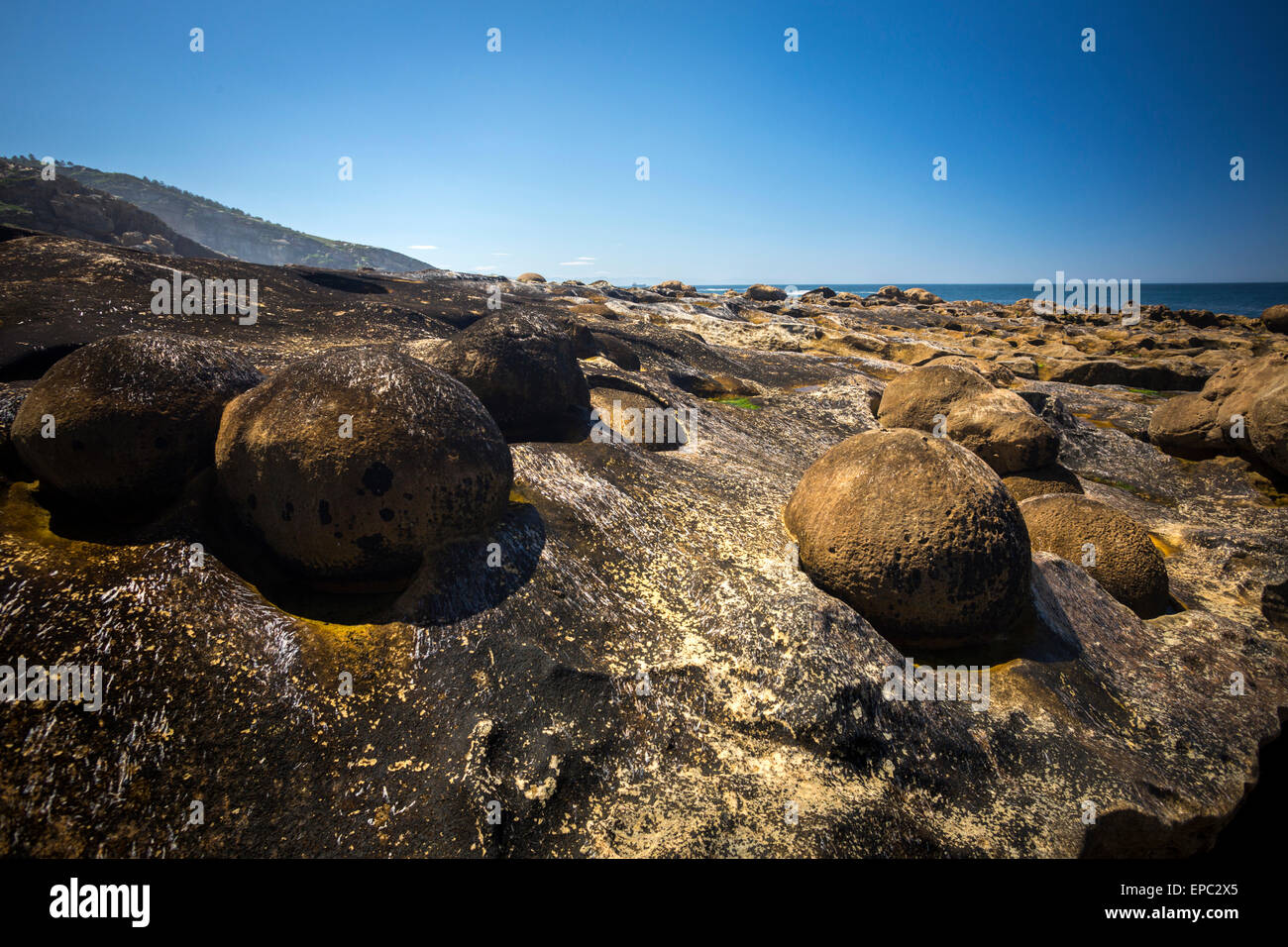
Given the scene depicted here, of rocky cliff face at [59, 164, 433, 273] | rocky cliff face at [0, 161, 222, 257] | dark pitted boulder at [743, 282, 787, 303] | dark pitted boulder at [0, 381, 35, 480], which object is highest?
rocky cliff face at [59, 164, 433, 273]

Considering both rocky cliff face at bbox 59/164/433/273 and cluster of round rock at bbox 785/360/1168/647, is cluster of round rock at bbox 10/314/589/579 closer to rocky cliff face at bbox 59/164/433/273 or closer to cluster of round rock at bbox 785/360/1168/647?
cluster of round rock at bbox 785/360/1168/647

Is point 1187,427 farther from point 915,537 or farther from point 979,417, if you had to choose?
point 915,537

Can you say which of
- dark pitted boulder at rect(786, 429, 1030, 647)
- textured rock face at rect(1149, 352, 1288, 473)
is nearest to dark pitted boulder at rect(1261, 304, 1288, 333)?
textured rock face at rect(1149, 352, 1288, 473)

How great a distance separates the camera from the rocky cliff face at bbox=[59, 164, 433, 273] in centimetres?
9331

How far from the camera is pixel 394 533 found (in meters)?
4.33

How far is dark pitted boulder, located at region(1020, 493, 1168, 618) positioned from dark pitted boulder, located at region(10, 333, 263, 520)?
8.63 m

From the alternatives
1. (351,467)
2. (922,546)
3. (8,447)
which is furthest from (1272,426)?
(8,447)

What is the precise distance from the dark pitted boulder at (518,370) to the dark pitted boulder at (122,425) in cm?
260

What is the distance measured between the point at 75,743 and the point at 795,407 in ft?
35.2

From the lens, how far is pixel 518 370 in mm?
6980

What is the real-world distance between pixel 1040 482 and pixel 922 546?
17.7 ft
